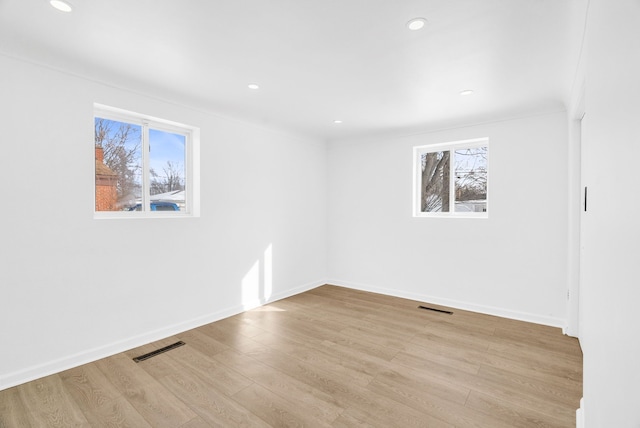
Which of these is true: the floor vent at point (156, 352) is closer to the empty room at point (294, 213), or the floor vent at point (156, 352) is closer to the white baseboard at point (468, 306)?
the empty room at point (294, 213)

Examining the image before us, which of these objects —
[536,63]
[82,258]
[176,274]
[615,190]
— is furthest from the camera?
[176,274]

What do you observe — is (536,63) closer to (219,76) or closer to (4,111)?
(219,76)

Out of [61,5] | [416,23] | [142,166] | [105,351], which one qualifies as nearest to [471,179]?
→ [416,23]

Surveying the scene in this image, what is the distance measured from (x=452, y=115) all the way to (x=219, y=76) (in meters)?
2.75

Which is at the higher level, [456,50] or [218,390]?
[456,50]

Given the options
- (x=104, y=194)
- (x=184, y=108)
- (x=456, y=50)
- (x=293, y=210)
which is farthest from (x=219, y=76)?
(x=293, y=210)

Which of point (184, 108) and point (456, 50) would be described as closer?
point (456, 50)

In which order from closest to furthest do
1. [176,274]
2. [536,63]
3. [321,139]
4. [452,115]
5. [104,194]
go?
[536,63] < [104,194] < [176,274] < [452,115] < [321,139]

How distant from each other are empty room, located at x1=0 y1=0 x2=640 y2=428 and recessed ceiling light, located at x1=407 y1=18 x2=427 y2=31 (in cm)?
1

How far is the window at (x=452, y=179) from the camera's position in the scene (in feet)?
13.6

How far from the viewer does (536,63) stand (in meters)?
2.43

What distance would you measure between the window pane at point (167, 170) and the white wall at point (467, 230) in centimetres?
262

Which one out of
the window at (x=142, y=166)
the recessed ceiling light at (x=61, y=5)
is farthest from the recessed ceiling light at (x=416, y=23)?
the window at (x=142, y=166)

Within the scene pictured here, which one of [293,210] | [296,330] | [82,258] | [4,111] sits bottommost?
[296,330]
